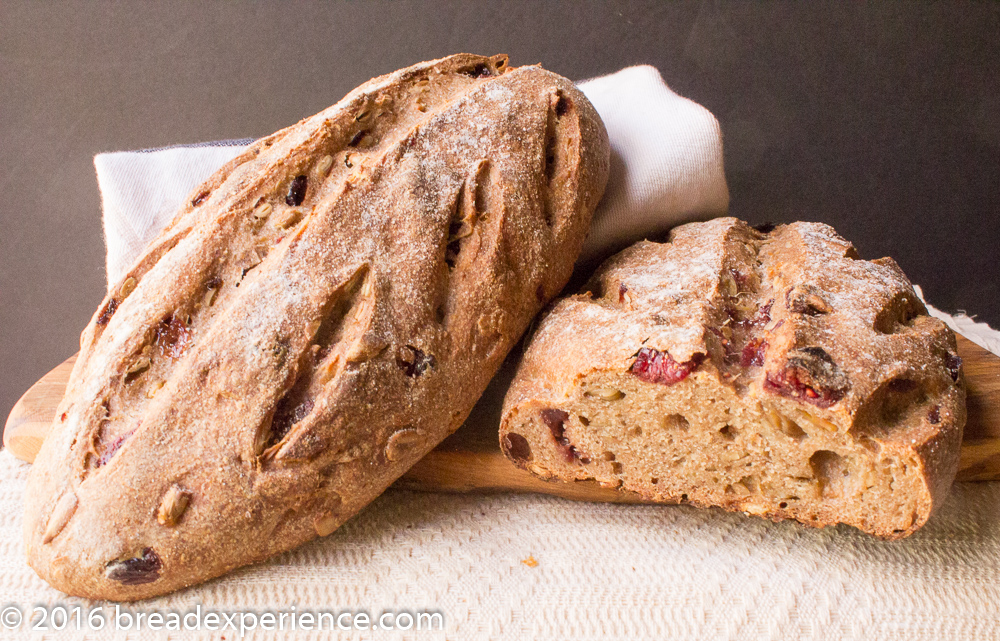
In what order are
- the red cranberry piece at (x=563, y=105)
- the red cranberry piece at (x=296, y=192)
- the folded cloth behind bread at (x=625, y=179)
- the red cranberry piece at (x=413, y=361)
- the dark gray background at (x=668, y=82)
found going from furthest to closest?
the dark gray background at (x=668, y=82) < the folded cloth behind bread at (x=625, y=179) < the red cranberry piece at (x=563, y=105) < the red cranberry piece at (x=296, y=192) < the red cranberry piece at (x=413, y=361)

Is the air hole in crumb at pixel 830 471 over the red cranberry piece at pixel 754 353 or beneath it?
beneath

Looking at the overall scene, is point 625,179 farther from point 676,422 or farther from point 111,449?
point 111,449

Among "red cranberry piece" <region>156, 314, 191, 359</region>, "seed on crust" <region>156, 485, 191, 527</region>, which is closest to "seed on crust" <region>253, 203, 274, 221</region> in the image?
→ "red cranberry piece" <region>156, 314, 191, 359</region>

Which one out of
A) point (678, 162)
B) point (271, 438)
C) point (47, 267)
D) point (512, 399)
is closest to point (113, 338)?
point (271, 438)

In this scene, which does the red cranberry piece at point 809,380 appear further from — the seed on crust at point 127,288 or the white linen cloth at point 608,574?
the seed on crust at point 127,288

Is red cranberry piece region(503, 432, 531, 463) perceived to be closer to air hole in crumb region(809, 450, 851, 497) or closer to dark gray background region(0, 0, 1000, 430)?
air hole in crumb region(809, 450, 851, 497)

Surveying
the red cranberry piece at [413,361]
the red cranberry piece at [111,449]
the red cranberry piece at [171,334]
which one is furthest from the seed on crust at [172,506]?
the red cranberry piece at [413,361]
